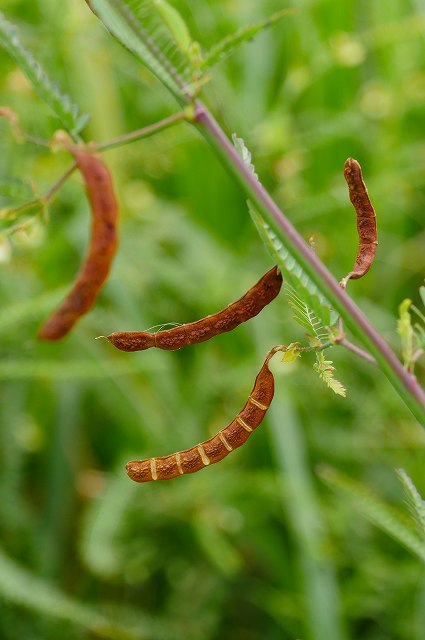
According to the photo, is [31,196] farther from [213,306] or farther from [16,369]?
[213,306]

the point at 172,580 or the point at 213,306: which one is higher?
the point at 213,306

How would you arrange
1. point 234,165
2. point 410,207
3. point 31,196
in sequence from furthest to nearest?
point 410,207
point 31,196
point 234,165

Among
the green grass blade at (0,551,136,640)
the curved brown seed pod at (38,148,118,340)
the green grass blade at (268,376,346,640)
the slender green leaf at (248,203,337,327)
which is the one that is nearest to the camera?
the slender green leaf at (248,203,337,327)

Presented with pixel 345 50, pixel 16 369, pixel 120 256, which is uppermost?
pixel 345 50

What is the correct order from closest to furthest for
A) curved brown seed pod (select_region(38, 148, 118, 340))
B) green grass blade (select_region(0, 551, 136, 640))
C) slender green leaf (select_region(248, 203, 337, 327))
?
1. slender green leaf (select_region(248, 203, 337, 327))
2. curved brown seed pod (select_region(38, 148, 118, 340))
3. green grass blade (select_region(0, 551, 136, 640))

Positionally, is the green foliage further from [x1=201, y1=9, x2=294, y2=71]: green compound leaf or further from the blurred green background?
the blurred green background

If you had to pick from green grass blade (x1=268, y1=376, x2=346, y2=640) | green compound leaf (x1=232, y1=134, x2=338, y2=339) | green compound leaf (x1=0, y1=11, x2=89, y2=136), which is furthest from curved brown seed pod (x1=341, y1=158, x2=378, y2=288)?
green grass blade (x1=268, y1=376, x2=346, y2=640)

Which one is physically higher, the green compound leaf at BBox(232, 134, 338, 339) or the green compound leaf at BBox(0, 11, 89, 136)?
the green compound leaf at BBox(0, 11, 89, 136)

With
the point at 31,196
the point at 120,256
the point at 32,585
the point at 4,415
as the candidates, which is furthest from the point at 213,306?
the point at 31,196
